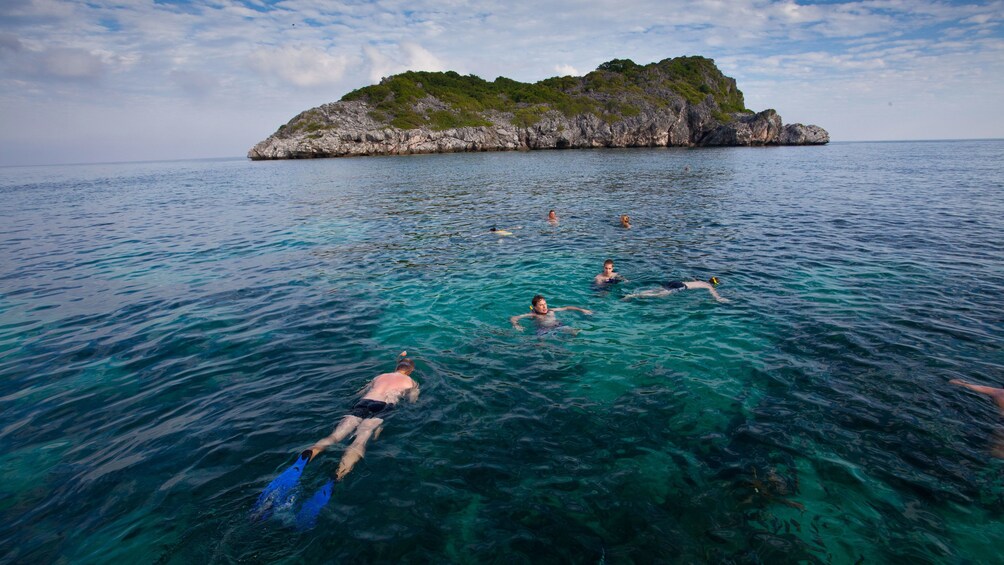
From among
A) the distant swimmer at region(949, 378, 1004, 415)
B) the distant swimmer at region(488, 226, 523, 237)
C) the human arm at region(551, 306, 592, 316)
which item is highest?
the distant swimmer at region(488, 226, 523, 237)

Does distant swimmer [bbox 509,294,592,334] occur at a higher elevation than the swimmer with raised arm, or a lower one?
higher

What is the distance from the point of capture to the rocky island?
12356 cm

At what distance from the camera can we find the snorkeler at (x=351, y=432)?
6.64 m

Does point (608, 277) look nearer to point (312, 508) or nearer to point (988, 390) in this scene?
point (988, 390)

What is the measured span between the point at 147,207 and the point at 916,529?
181 feet

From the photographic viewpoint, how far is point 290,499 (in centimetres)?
677

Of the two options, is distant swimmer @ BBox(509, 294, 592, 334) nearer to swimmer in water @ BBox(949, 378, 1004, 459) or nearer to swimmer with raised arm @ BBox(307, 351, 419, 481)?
swimmer with raised arm @ BBox(307, 351, 419, 481)

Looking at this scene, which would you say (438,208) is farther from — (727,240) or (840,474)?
(840,474)

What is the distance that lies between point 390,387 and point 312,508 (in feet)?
10.2

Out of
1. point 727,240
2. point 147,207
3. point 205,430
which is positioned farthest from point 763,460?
point 147,207

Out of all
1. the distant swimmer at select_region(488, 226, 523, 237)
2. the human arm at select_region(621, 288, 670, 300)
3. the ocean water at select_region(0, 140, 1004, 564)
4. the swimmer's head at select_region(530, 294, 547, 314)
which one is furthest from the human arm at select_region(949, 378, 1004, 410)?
the distant swimmer at select_region(488, 226, 523, 237)

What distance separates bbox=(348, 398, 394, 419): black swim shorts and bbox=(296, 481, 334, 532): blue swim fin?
6.13 feet

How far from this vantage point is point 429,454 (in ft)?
25.3

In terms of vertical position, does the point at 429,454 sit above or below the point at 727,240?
below
